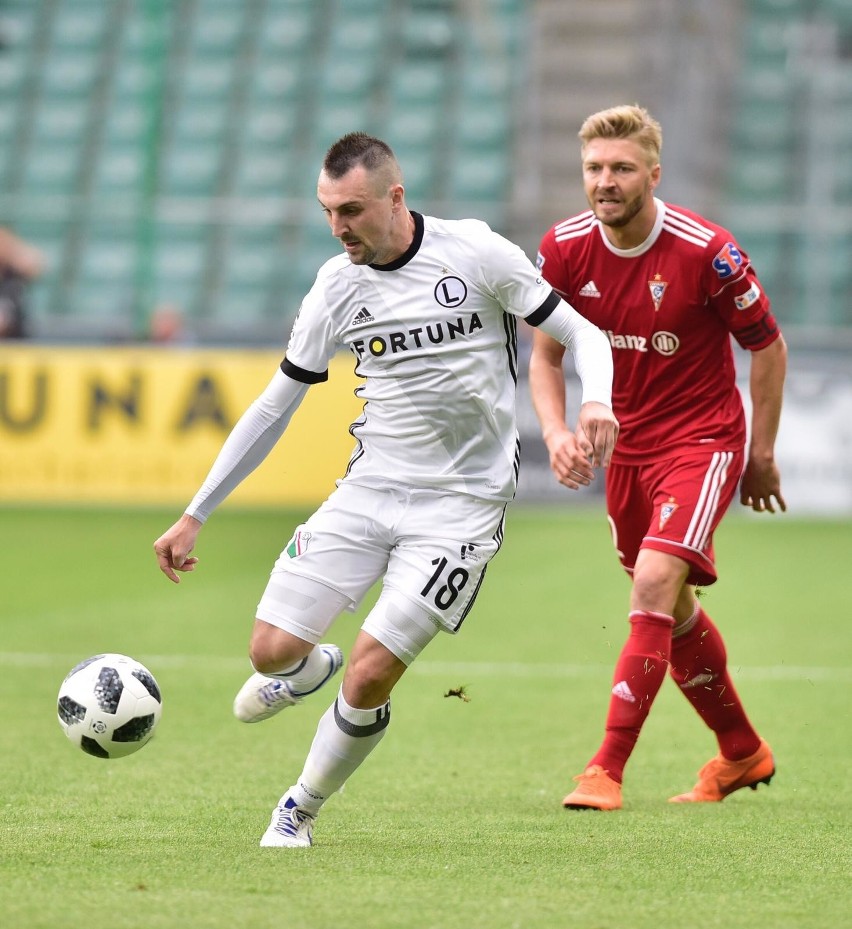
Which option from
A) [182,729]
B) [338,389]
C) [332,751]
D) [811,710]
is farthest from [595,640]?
[338,389]

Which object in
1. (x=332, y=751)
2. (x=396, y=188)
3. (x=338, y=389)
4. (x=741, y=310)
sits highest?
(x=396, y=188)

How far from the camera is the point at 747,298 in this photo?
18.6 feet

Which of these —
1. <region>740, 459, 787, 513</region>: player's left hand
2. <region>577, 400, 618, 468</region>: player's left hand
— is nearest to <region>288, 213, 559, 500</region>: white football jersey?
<region>577, 400, 618, 468</region>: player's left hand

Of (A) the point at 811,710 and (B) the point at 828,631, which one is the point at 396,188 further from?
(B) the point at 828,631

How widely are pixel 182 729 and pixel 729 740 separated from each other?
2329 mm

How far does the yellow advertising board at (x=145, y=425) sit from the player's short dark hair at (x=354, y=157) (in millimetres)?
12277

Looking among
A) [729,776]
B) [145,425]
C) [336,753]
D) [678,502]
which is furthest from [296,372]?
[145,425]

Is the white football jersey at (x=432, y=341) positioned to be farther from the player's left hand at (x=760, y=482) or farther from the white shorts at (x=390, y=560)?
the player's left hand at (x=760, y=482)

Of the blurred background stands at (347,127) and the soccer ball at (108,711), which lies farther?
the blurred background stands at (347,127)

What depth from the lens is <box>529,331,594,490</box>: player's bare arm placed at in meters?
4.73

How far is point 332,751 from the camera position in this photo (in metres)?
4.84

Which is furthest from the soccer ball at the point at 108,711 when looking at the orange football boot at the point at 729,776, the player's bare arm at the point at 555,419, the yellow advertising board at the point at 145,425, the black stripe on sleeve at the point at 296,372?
the yellow advertising board at the point at 145,425

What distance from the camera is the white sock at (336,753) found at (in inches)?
191

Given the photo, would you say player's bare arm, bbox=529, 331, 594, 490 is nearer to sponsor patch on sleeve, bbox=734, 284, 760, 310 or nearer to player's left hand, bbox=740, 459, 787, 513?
sponsor patch on sleeve, bbox=734, 284, 760, 310
